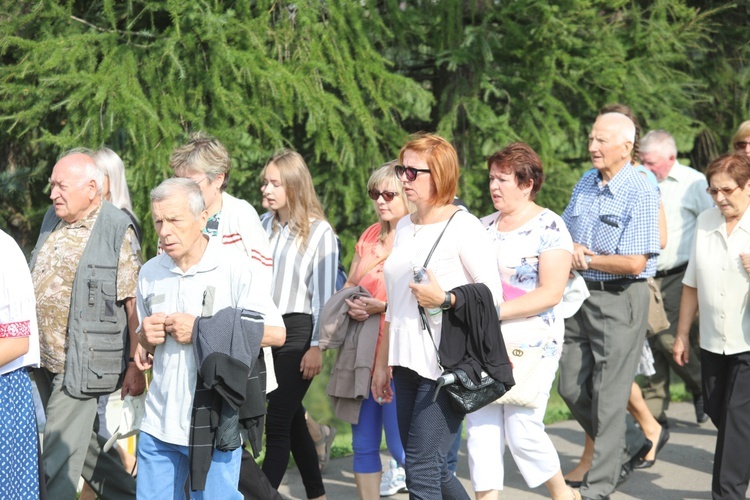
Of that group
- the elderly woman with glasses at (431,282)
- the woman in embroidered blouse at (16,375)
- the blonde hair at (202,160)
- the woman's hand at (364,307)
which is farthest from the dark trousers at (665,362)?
the woman in embroidered blouse at (16,375)

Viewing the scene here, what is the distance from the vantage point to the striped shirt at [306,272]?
215 inches

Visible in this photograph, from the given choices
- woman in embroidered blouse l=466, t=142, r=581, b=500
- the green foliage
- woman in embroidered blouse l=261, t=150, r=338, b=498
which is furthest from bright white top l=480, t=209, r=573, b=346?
the green foliage

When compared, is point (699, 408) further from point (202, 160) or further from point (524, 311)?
point (202, 160)

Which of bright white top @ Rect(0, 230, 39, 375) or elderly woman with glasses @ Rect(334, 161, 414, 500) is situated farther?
elderly woman with glasses @ Rect(334, 161, 414, 500)

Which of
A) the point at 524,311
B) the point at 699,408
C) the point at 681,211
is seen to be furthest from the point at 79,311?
the point at 699,408

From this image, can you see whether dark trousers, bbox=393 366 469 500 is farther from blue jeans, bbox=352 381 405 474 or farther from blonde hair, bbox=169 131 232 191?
blonde hair, bbox=169 131 232 191

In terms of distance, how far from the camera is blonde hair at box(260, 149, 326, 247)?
544 cm

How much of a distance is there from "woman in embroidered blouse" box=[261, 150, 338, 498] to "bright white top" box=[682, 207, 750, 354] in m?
2.10

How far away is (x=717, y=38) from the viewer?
30.4 feet

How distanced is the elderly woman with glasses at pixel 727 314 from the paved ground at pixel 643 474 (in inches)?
35.5

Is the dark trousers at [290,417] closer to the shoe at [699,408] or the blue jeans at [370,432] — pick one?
the blue jeans at [370,432]

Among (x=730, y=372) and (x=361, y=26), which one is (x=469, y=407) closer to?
(x=730, y=372)

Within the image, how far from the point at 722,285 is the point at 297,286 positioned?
2381mm

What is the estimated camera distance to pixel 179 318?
12.8 ft
